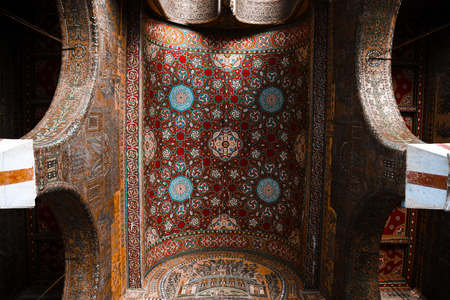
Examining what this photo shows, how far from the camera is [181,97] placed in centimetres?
567

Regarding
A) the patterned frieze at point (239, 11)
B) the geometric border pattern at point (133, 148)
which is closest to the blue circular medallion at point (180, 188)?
the geometric border pattern at point (133, 148)

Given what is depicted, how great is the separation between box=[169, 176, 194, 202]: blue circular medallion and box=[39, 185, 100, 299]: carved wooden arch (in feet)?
7.38

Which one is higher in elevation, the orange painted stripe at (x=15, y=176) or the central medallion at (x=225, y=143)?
the central medallion at (x=225, y=143)

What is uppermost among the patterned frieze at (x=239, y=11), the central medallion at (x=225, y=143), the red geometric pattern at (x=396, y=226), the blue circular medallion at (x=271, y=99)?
the patterned frieze at (x=239, y=11)

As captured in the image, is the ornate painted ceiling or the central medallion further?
the central medallion

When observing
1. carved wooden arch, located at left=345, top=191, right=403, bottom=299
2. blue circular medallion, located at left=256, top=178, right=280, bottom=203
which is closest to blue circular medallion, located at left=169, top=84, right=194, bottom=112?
blue circular medallion, located at left=256, top=178, right=280, bottom=203

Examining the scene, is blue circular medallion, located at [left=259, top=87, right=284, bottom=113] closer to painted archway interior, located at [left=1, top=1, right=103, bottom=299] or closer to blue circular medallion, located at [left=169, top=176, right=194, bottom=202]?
blue circular medallion, located at [left=169, top=176, right=194, bottom=202]

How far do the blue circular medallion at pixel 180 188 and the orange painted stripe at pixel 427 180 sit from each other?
171 inches

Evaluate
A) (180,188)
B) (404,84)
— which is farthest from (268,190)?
(404,84)

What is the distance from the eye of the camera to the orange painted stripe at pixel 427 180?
2108 mm

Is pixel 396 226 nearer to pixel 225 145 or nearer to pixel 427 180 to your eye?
pixel 427 180

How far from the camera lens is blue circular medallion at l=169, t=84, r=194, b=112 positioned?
18.4ft

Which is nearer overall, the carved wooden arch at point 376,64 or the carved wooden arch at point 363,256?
the carved wooden arch at point 376,64

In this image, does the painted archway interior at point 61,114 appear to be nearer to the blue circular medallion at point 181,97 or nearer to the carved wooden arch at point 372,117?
the blue circular medallion at point 181,97
